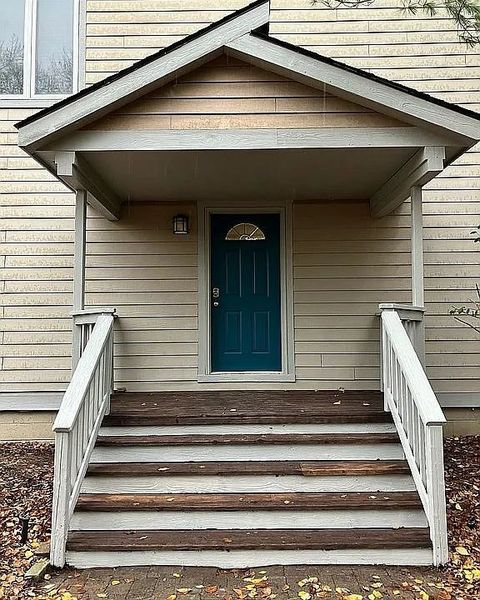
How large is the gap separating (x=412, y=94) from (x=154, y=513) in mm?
3782

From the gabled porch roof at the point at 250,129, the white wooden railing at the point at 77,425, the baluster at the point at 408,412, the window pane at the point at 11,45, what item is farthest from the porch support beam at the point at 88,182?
the baluster at the point at 408,412

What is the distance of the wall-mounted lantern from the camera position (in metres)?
6.36

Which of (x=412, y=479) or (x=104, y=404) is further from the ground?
(x=104, y=404)

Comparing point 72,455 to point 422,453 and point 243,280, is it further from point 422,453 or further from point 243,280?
point 243,280

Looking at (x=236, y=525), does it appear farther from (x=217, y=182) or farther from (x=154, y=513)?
(x=217, y=182)

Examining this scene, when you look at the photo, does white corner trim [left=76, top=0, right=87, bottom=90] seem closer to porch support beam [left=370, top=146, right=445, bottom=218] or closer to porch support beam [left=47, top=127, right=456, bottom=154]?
porch support beam [left=47, top=127, right=456, bottom=154]

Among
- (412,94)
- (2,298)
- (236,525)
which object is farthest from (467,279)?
(2,298)

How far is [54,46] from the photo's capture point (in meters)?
6.73

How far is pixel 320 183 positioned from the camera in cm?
586

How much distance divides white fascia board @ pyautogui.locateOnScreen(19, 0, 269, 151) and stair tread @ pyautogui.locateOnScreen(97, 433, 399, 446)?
251cm

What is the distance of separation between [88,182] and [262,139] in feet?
5.45

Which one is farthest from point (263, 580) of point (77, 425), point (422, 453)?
point (77, 425)

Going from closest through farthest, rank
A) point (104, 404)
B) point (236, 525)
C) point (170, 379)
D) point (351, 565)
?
1. point (351, 565)
2. point (236, 525)
3. point (104, 404)
4. point (170, 379)

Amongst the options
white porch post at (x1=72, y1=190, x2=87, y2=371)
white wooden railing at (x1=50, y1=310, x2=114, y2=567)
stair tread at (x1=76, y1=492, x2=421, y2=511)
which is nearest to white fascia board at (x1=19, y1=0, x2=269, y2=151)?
white porch post at (x1=72, y1=190, x2=87, y2=371)
